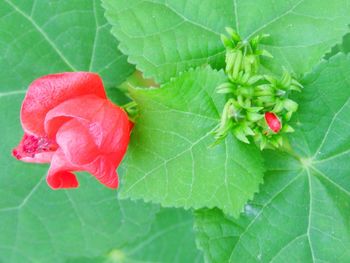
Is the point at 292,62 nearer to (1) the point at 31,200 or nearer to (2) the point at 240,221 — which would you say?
(2) the point at 240,221

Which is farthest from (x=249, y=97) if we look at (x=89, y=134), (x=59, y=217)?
(x=59, y=217)

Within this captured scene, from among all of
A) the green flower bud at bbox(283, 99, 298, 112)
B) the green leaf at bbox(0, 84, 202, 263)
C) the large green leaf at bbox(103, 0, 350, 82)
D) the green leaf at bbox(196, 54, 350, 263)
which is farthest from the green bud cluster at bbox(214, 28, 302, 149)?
the green leaf at bbox(0, 84, 202, 263)

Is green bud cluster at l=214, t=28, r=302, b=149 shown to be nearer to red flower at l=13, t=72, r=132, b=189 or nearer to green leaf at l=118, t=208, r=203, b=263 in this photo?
red flower at l=13, t=72, r=132, b=189

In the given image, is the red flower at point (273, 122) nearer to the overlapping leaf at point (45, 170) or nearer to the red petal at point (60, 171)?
the red petal at point (60, 171)

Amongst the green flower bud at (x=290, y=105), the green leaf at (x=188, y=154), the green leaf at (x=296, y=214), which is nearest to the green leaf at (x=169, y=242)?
the green leaf at (x=296, y=214)

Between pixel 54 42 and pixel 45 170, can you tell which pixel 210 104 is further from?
pixel 45 170

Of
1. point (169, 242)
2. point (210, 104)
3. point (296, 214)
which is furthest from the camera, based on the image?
point (169, 242)
